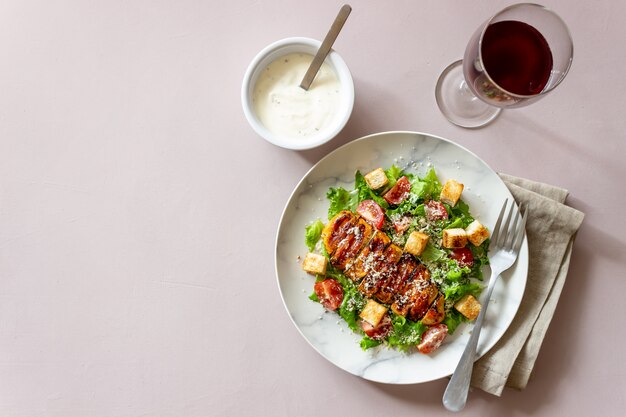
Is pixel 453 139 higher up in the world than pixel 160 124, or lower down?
higher up

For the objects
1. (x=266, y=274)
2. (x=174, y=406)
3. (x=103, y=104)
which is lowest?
(x=174, y=406)

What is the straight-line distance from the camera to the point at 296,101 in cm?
218

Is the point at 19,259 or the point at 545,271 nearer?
the point at 545,271

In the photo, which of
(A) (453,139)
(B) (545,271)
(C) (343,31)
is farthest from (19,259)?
(B) (545,271)

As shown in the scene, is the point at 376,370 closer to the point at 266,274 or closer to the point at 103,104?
the point at 266,274

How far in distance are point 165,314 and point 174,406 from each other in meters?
0.43

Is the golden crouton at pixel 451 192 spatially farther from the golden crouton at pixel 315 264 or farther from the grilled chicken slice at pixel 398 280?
the golden crouton at pixel 315 264

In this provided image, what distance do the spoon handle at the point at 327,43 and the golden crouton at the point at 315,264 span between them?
70 centimetres

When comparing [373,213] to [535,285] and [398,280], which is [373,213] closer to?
[398,280]

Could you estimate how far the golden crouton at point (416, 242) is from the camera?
212 centimetres

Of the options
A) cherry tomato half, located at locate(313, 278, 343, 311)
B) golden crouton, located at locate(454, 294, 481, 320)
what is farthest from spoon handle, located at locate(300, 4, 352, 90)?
golden crouton, located at locate(454, 294, 481, 320)

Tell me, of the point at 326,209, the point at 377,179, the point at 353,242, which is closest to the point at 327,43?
the point at 377,179

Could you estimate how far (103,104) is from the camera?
96.7 inches

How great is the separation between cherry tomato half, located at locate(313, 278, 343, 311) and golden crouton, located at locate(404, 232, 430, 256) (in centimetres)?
34
